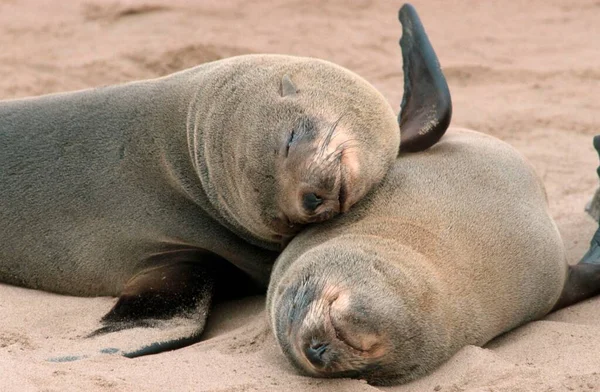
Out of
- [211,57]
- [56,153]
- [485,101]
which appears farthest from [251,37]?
[56,153]

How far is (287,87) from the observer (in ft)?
15.8

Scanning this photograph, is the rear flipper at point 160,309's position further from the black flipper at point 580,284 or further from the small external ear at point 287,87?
the black flipper at point 580,284

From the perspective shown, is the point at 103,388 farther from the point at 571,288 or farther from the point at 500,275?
the point at 571,288

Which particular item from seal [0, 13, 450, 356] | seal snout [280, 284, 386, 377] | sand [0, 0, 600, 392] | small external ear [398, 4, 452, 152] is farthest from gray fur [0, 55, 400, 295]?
seal snout [280, 284, 386, 377]

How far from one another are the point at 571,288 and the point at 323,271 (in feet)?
5.01

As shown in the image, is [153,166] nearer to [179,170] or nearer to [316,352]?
[179,170]

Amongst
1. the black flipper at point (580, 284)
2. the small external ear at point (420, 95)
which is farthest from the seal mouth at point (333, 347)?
the small external ear at point (420, 95)

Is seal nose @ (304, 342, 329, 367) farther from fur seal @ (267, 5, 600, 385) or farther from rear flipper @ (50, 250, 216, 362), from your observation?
rear flipper @ (50, 250, 216, 362)

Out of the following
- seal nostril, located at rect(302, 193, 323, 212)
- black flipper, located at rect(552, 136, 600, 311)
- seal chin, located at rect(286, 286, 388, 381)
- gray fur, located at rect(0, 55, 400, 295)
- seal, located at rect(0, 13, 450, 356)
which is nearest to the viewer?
seal chin, located at rect(286, 286, 388, 381)

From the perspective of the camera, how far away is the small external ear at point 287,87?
4789 millimetres

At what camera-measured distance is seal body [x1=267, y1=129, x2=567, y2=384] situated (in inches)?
150

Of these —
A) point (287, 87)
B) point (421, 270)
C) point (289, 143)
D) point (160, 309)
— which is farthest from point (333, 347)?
point (160, 309)

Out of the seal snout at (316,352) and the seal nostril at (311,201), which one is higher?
the seal nostril at (311,201)

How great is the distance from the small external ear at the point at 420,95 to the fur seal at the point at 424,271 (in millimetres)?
114
